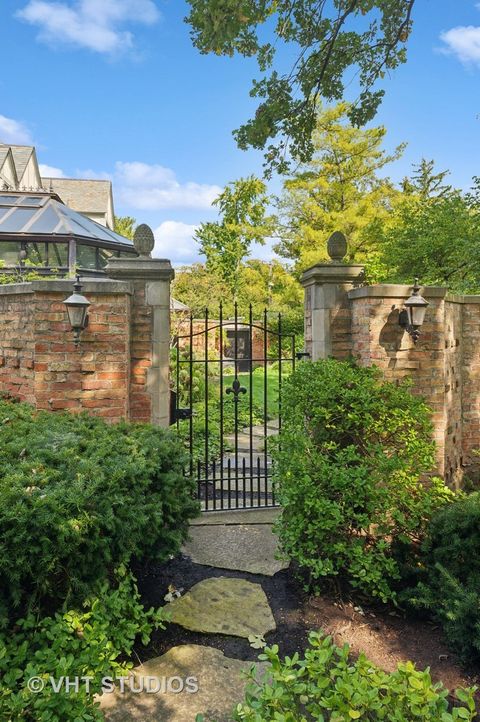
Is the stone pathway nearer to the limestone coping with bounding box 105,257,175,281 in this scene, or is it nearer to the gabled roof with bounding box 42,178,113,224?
the limestone coping with bounding box 105,257,175,281

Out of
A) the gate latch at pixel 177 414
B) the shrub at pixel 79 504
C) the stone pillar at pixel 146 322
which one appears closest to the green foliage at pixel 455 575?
the shrub at pixel 79 504

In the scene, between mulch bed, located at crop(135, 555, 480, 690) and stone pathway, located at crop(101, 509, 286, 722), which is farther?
mulch bed, located at crop(135, 555, 480, 690)

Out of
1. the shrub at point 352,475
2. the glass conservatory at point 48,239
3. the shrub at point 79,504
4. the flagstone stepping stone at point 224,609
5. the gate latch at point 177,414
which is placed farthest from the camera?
the glass conservatory at point 48,239

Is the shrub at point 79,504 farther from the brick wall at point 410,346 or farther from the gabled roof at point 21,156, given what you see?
the gabled roof at point 21,156

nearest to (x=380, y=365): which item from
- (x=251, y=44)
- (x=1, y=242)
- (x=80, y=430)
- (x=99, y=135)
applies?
(x=80, y=430)

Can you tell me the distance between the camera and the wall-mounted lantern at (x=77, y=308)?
3.54 m

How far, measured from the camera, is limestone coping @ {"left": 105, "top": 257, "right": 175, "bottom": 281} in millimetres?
4078

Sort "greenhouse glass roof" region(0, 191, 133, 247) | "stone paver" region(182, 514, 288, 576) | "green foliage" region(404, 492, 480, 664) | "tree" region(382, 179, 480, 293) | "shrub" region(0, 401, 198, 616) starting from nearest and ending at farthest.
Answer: "shrub" region(0, 401, 198, 616) → "green foliage" region(404, 492, 480, 664) → "stone paver" region(182, 514, 288, 576) → "tree" region(382, 179, 480, 293) → "greenhouse glass roof" region(0, 191, 133, 247)

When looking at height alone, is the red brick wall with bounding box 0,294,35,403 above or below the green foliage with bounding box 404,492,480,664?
above

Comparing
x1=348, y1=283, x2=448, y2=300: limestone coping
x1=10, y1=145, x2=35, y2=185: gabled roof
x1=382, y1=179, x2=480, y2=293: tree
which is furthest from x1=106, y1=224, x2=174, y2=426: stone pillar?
x1=10, y1=145, x2=35, y2=185: gabled roof

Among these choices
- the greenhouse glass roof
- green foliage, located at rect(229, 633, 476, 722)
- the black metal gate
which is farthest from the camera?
the greenhouse glass roof

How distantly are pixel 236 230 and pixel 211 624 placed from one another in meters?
25.1

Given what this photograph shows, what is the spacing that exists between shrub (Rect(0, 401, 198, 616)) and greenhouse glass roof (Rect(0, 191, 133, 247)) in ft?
42.4

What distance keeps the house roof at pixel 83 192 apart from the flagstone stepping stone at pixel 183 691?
1367 inches
